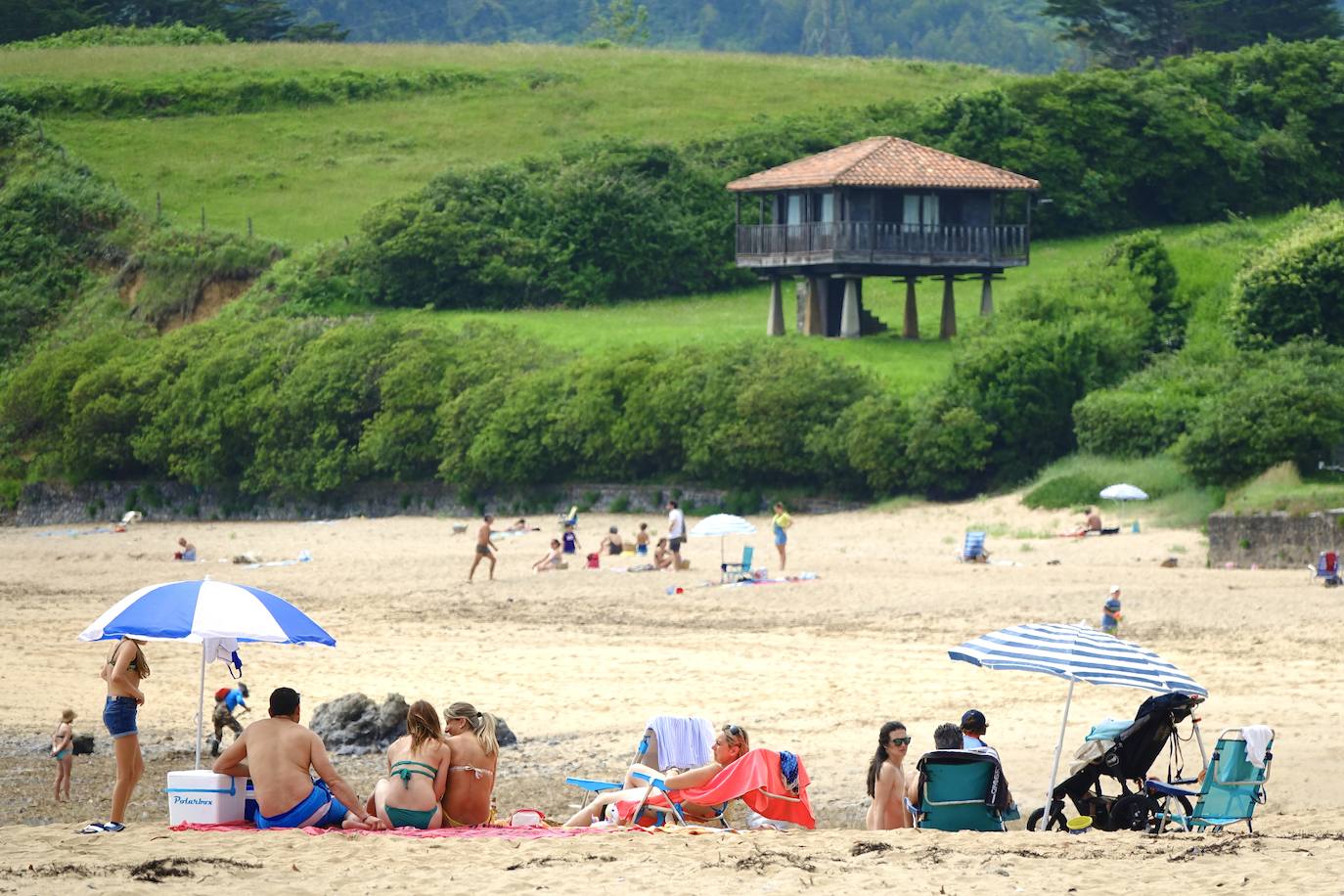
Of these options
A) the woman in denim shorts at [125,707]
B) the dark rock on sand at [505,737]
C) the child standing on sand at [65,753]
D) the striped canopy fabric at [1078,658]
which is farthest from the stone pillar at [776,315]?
the woman in denim shorts at [125,707]

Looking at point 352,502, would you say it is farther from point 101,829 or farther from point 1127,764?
point 1127,764

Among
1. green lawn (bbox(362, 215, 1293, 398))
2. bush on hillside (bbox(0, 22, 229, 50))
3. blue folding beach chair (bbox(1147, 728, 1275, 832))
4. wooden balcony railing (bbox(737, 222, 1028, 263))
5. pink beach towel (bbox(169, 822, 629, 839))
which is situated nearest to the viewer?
pink beach towel (bbox(169, 822, 629, 839))

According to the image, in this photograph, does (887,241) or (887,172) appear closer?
(887,241)

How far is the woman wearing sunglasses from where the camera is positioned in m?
11.3

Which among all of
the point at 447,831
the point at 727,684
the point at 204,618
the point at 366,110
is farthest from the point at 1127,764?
the point at 366,110

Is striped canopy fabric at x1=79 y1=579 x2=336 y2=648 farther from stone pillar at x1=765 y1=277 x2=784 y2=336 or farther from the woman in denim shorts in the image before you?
stone pillar at x1=765 y1=277 x2=784 y2=336

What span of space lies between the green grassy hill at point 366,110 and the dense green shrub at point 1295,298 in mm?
26096

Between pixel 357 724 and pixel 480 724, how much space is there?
549 centimetres

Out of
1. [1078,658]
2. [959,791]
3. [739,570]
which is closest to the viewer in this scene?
[959,791]

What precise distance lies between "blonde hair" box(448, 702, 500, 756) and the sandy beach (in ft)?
2.80

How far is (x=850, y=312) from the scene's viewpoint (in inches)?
1781

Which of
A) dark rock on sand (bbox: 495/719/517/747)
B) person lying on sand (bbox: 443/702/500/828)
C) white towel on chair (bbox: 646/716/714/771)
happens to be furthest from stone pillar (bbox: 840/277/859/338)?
person lying on sand (bbox: 443/702/500/828)

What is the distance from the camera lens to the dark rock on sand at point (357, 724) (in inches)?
646

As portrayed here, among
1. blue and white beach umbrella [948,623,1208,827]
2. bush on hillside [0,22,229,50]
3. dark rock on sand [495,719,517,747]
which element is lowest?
dark rock on sand [495,719,517,747]
